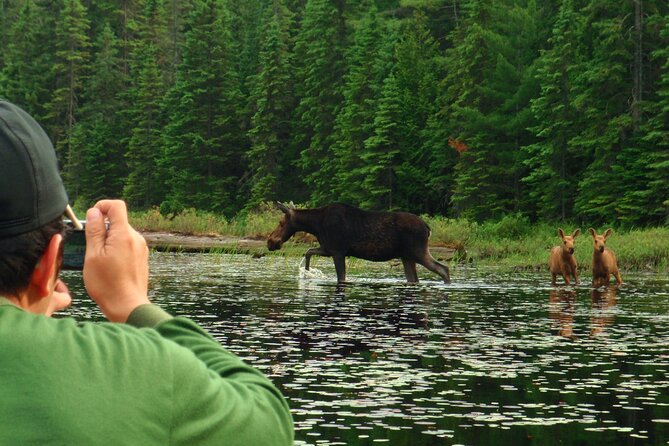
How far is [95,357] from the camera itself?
7.31ft

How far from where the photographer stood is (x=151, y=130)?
89625 mm

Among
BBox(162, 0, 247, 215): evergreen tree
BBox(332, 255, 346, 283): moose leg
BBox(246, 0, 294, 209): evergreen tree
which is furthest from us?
BBox(162, 0, 247, 215): evergreen tree

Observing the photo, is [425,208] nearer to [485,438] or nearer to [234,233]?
[234,233]

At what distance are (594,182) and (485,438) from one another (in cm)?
4311

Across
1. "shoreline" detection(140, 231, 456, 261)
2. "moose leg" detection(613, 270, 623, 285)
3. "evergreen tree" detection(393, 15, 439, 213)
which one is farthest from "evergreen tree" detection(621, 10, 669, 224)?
"evergreen tree" detection(393, 15, 439, 213)

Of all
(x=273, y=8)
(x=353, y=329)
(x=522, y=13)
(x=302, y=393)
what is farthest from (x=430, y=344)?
(x=273, y=8)

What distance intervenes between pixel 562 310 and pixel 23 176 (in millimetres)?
18529

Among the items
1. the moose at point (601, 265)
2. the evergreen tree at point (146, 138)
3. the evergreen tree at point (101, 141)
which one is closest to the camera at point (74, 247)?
the moose at point (601, 265)

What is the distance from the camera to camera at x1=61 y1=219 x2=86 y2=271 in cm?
255

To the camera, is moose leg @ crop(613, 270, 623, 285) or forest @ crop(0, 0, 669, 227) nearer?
moose leg @ crop(613, 270, 623, 285)

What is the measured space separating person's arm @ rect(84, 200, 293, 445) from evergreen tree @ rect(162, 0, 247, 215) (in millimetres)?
80857

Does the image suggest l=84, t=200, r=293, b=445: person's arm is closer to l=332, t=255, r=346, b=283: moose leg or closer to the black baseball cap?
the black baseball cap

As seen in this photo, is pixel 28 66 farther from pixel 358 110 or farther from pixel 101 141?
pixel 358 110

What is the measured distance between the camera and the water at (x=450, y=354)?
9461 mm
